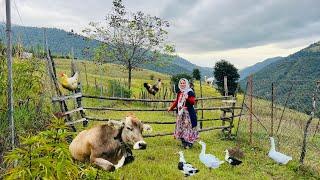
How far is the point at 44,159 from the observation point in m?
2.32

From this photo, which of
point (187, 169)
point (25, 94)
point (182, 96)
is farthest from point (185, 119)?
point (25, 94)

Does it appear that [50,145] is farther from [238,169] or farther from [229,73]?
[229,73]

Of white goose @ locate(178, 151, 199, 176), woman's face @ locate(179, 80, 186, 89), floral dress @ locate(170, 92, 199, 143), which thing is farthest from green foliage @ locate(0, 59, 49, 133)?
floral dress @ locate(170, 92, 199, 143)

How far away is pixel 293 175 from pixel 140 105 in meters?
13.2

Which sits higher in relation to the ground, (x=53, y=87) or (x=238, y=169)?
(x=53, y=87)

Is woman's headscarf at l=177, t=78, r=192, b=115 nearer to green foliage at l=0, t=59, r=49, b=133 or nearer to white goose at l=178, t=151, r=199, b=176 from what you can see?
white goose at l=178, t=151, r=199, b=176

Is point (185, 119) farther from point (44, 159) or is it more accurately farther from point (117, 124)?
point (44, 159)

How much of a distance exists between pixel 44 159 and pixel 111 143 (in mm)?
3081

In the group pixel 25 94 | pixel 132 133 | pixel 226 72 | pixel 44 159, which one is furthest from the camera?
pixel 226 72

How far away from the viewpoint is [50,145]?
8.01 ft

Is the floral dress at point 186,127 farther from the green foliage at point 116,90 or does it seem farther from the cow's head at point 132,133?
the green foliage at point 116,90

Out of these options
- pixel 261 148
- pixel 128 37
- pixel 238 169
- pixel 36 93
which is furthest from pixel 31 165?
pixel 128 37

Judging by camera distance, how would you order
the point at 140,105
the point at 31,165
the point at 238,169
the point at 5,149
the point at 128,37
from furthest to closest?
the point at 128,37 → the point at 140,105 → the point at 238,169 → the point at 5,149 → the point at 31,165

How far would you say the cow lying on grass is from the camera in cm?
518
